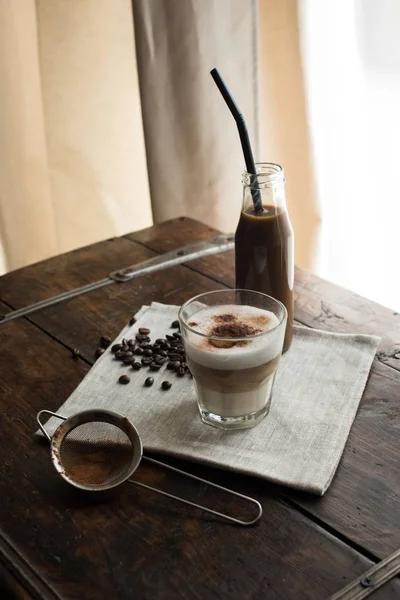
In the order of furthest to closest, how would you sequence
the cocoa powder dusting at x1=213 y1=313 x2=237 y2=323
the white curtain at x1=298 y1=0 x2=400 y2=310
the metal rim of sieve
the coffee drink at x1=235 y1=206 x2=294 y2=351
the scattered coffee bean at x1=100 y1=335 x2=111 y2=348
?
the white curtain at x1=298 y1=0 x2=400 y2=310 < the scattered coffee bean at x1=100 y1=335 x2=111 y2=348 < the coffee drink at x1=235 y1=206 x2=294 y2=351 < the cocoa powder dusting at x1=213 y1=313 x2=237 y2=323 < the metal rim of sieve

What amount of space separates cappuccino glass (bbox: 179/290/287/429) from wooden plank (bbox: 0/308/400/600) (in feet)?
0.36

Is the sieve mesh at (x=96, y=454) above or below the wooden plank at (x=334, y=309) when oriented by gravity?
below

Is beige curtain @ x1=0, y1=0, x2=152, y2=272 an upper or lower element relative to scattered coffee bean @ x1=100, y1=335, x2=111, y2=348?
upper

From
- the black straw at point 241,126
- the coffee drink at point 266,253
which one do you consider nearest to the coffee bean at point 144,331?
the coffee drink at point 266,253

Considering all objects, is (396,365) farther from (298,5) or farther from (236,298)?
(298,5)

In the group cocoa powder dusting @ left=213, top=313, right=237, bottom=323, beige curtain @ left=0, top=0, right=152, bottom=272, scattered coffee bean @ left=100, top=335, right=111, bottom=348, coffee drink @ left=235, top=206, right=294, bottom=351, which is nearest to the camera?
cocoa powder dusting @ left=213, top=313, right=237, bottom=323

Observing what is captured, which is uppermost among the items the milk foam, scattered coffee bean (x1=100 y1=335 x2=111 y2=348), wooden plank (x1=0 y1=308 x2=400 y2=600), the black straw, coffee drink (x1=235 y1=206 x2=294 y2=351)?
the black straw

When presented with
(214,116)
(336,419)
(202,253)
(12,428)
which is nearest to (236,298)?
(336,419)

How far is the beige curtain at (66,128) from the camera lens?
2.14 m

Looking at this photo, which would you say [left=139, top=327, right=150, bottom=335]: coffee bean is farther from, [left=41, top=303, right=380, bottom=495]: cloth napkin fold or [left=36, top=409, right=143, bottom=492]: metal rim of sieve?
[left=36, top=409, right=143, bottom=492]: metal rim of sieve

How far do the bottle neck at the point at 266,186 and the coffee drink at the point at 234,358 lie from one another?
0.58ft

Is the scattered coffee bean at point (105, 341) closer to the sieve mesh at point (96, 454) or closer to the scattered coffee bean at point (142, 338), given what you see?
the scattered coffee bean at point (142, 338)

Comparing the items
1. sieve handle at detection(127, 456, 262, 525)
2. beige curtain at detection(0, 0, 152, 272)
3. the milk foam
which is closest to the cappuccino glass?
the milk foam

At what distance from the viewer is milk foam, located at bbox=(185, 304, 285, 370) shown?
0.92m
